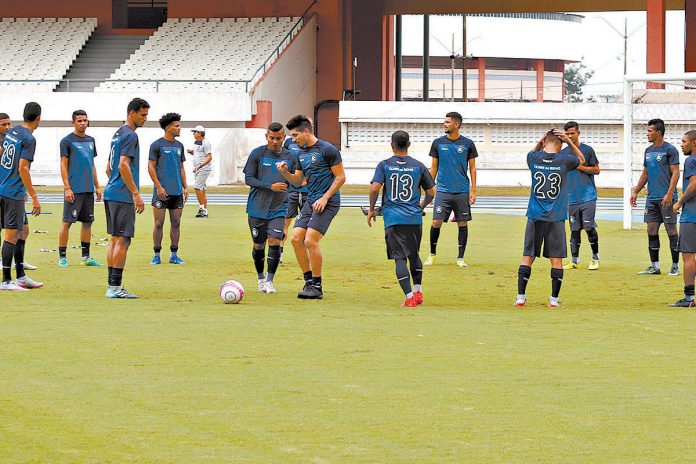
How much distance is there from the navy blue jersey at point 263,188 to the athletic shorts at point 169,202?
3354mm

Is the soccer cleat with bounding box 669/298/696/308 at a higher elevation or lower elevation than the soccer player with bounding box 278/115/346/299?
lower

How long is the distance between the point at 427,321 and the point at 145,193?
28.0 metres

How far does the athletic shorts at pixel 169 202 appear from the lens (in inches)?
669

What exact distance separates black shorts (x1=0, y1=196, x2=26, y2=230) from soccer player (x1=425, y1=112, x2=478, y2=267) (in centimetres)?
555

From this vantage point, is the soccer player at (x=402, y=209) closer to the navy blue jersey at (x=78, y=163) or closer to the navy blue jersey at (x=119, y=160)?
the navy blue jersey at (x=119, y=160)

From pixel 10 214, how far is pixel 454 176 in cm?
605

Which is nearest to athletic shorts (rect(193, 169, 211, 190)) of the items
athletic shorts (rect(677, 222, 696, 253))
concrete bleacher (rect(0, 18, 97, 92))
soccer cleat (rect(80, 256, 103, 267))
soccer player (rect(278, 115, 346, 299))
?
soccer cleat (rect(80, 256, 103, 267))

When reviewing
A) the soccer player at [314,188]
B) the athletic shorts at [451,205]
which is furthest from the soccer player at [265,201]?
the athletic shorts at [451,205]

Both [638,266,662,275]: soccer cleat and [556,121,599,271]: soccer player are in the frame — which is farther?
[556,121,599,271]: soccer player

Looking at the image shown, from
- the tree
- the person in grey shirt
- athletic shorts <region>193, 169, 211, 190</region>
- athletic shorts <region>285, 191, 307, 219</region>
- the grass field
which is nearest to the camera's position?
the grass field

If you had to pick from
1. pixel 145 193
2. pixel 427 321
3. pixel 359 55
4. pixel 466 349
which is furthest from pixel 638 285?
pixel 359 55

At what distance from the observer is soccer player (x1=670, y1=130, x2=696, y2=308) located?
12336 mm

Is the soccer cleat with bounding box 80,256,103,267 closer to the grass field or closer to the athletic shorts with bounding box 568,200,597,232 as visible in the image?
the grass field

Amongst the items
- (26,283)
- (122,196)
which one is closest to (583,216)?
(122,196)
